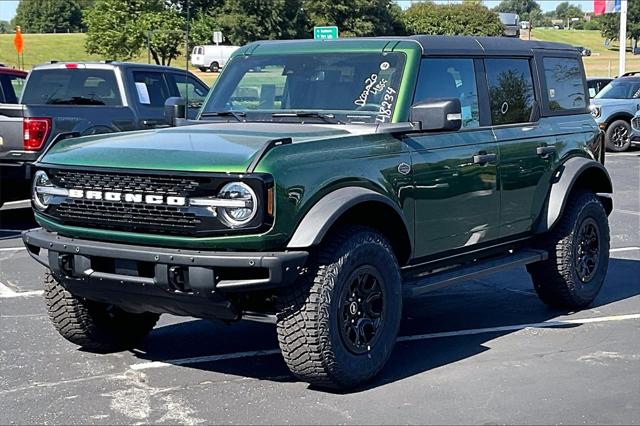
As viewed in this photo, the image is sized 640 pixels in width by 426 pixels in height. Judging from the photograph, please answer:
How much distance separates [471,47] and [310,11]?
56643 mm

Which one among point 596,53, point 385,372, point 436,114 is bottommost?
point 385,372

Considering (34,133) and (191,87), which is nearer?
(34,133)

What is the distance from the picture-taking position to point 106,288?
526 cm

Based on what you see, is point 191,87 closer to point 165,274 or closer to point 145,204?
point 145,204

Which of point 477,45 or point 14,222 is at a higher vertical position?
point 477,45

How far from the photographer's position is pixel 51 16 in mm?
118375

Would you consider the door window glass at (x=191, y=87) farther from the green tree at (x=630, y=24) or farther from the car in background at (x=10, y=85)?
the green tree at (x=630, y=24)

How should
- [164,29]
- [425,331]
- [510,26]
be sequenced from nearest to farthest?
[425,331] → [510,26] → [164,29]

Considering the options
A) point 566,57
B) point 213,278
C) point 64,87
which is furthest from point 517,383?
point 64,87

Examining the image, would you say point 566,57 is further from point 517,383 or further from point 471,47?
point 517,383

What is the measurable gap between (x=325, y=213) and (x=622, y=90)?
A: 18858 millimetres

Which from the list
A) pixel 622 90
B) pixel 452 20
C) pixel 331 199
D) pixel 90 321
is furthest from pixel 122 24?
pixel 331 199

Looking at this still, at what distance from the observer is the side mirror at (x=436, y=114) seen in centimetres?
586

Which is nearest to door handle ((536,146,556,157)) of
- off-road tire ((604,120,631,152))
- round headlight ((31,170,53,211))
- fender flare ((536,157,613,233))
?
fender flare ((536,157,613,233))
